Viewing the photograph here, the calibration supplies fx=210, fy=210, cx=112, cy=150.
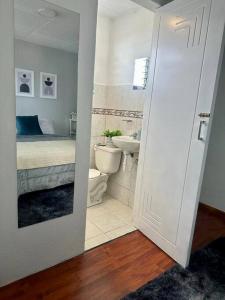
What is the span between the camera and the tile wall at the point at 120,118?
2.57 meters

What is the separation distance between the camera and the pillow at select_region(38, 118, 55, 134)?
146 centimetres

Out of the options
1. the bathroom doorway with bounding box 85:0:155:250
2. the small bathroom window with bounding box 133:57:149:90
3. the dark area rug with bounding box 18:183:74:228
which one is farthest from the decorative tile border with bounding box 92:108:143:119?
the dark area rug with bounding box 18:183:74:228

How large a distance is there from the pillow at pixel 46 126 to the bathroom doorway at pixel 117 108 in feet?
3.07

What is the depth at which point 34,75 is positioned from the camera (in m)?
1.37

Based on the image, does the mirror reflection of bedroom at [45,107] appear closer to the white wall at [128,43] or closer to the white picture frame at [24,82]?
the white picture frame at [24,82]

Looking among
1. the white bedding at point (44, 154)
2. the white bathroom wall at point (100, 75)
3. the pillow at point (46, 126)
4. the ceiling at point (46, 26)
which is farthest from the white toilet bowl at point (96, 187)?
the ceiling at point (46, 26)

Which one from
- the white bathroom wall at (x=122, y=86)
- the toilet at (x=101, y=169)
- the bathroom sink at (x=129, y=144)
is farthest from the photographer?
the toilet at (x=101, y=169)

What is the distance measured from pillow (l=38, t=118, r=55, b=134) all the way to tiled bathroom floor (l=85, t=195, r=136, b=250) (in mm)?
1100

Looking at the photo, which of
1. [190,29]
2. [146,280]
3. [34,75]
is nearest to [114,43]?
[190,29]

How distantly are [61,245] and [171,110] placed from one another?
1.42 metres

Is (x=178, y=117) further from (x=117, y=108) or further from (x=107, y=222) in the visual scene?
(x=107, y=222)

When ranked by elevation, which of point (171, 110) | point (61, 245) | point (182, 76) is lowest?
point (61, 245)

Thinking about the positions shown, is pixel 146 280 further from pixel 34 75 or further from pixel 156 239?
pixel 34 75

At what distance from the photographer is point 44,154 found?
151 centimetres
